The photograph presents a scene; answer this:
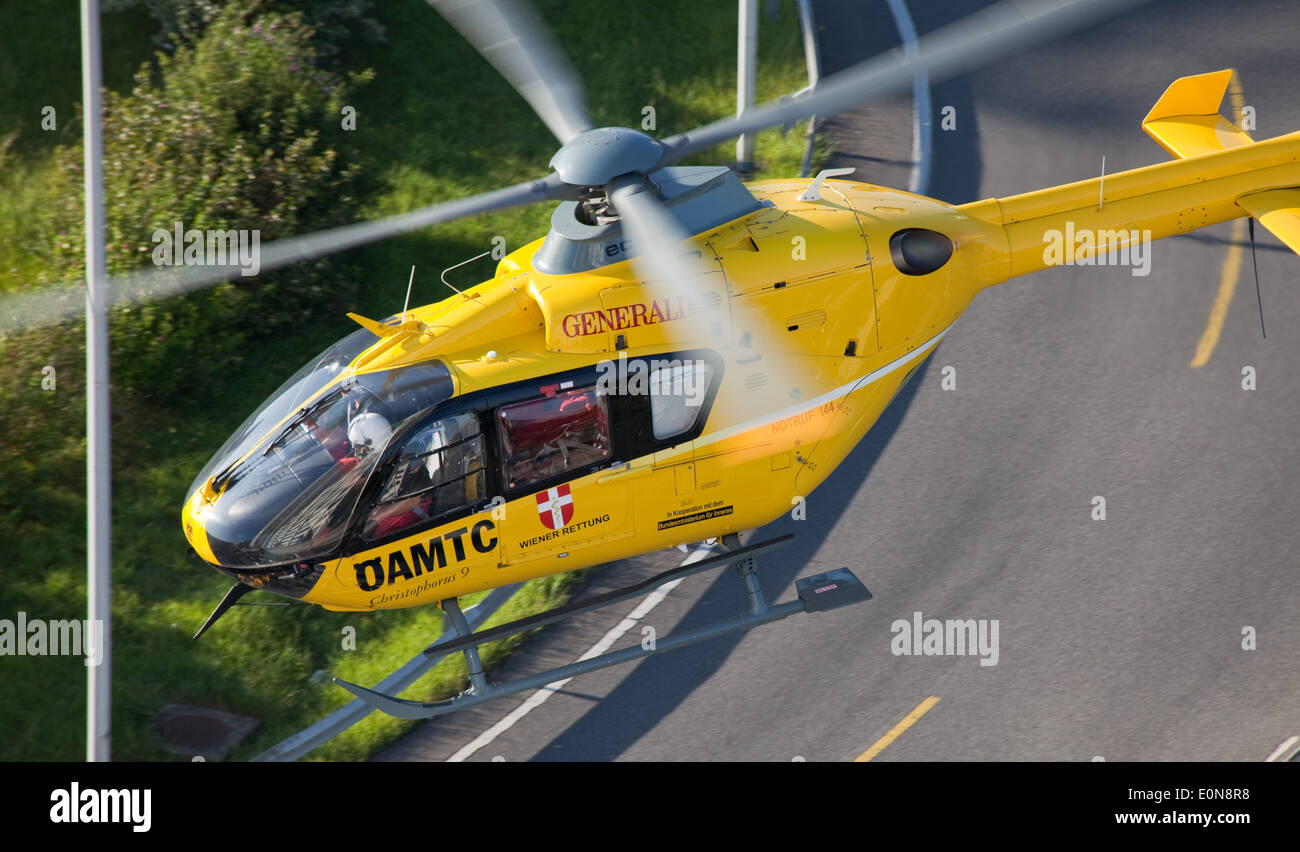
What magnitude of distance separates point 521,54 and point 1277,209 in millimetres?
7730

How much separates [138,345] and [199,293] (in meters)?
0.98

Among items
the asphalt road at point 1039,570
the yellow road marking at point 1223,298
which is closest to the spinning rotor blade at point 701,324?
the asphalt road at point 1039,570

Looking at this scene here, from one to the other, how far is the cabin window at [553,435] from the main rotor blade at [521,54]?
2188 mm

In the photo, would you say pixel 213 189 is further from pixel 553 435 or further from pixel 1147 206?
pixel 1147 206

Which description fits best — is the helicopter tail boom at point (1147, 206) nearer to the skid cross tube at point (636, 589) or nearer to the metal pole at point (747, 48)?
the skid cross tube at point (636, 589)

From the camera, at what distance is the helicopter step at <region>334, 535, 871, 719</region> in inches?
439

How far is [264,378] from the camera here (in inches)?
609

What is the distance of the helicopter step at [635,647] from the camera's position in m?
11.2

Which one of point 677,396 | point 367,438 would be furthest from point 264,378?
point 677,396

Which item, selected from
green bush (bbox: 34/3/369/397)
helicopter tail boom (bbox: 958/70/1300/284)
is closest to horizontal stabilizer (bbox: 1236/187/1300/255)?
helicopter tail boom (bbox: 958/70/1300/284)

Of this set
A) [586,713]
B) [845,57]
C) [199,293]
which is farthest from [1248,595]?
[199,293]

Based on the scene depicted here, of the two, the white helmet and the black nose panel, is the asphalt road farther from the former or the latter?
Answer: the white helmet

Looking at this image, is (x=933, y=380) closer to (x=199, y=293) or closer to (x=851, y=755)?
(x=851, y=755)

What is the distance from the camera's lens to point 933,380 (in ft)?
50.1
